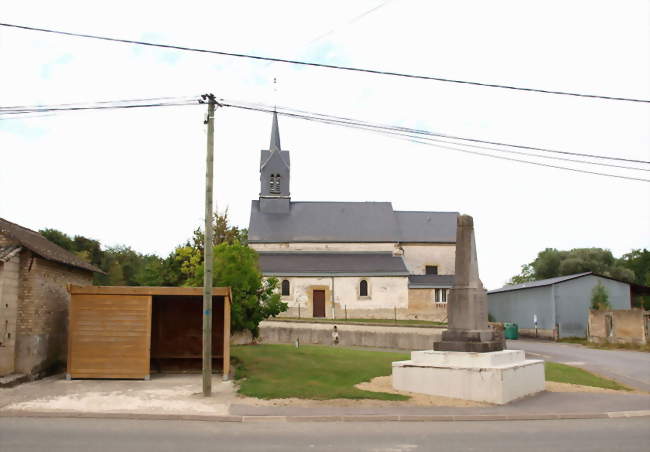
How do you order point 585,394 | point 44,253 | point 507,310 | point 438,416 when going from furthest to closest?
point 507,310 < point 44,253 < point 585,394 < point 438,416

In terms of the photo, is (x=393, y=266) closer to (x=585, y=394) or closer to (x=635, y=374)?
(x=635, y=374)

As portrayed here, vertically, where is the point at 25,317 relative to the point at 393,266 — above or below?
below

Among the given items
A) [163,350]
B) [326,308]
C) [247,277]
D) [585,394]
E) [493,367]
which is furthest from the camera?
[326,308]

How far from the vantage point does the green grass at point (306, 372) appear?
1488 cm

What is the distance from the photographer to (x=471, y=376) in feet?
48.6

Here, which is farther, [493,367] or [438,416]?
[493,367]

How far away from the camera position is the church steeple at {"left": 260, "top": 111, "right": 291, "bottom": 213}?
5603cm

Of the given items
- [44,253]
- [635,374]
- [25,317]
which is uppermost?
[44,253]

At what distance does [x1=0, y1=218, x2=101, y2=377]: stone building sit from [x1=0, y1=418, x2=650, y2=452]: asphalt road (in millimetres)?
5371

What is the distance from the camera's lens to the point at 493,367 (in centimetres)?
1473

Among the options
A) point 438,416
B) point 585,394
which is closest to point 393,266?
point 585,394

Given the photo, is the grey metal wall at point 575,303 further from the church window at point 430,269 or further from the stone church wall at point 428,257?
the church window at point 430,269

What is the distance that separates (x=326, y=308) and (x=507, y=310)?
15656mm

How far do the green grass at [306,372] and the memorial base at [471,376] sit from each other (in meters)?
1.11
